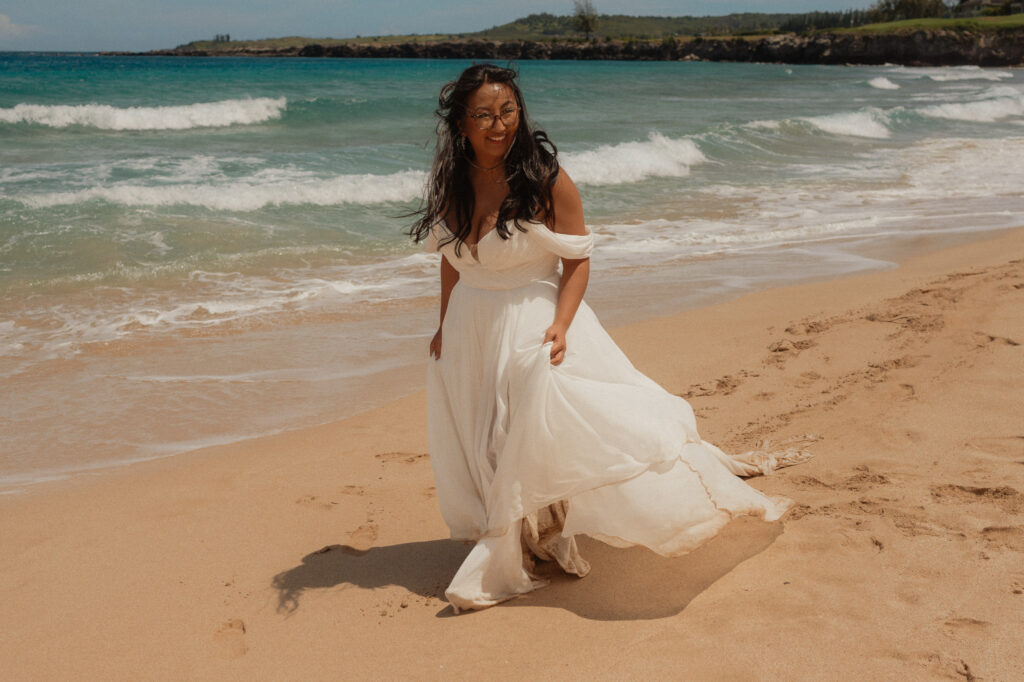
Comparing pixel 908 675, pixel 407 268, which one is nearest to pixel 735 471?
pixel 908 675

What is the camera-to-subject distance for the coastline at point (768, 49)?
251 ft

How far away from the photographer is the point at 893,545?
327 centimetres

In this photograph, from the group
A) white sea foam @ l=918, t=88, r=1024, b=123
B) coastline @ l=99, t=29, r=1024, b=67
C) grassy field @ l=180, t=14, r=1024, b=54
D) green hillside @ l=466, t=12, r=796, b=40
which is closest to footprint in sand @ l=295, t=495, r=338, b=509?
white sea foam @ l=918, t=88, r=1024, b=123

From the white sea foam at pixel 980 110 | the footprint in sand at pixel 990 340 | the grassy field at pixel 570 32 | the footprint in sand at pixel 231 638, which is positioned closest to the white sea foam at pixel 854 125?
the white sea foam at pixel 980 110

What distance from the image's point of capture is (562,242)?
10.4ft

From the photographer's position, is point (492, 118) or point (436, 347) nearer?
point (492, 118)

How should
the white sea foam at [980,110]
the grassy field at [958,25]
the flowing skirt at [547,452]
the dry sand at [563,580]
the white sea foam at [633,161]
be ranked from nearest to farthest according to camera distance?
the dry sand at [563,580], the flowing skirt at [547,452], the white sea foam at [633,161], the white sea foam at [980,110], the grassy field at [958,25]

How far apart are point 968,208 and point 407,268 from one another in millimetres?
8559

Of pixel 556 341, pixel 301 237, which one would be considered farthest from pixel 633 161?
pixel 556 341

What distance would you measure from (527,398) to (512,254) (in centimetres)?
56

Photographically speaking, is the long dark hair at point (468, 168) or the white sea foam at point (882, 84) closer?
the long dark hair at point (468, 168)

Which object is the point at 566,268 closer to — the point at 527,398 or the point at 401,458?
the point at 527,398

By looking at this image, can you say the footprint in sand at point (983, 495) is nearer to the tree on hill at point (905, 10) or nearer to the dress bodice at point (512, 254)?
the dress bodice at point (512, 254)

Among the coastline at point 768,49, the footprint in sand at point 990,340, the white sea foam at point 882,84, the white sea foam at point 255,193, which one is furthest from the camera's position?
the coastline at point 768,49
